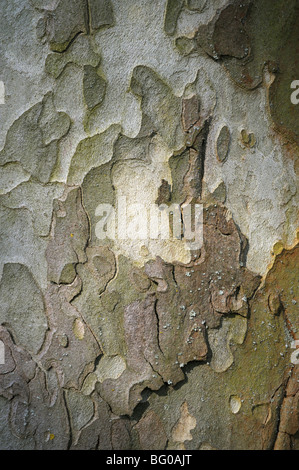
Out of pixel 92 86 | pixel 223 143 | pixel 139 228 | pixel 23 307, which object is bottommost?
pixel 23 307

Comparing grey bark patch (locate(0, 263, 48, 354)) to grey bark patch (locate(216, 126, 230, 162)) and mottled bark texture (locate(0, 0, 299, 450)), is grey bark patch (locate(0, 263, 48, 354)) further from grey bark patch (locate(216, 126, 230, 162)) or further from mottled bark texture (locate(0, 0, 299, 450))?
grey bark patch (locate(216, 126, 230, 162))

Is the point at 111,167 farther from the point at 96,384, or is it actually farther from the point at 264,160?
the point at 96,384

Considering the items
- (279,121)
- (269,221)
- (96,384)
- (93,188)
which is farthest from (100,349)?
(279,121)

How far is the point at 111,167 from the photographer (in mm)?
965

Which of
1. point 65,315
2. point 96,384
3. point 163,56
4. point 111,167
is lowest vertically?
point 96,384

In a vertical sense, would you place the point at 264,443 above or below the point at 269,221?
below

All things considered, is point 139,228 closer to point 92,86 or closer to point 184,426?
point 92,86

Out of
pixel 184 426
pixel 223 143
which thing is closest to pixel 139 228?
pixel 223 143

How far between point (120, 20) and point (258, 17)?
316mm

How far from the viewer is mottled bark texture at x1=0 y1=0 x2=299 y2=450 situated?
0.95 metres

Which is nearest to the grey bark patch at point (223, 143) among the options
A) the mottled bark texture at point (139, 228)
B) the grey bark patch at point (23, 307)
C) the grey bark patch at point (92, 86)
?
the mottled bark texture at point (139, 228)

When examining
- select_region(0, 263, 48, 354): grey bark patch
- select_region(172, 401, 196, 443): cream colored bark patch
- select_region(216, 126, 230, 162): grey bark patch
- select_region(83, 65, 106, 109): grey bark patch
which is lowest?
select_region(172, 401, 196, 443): cream colored bark patch

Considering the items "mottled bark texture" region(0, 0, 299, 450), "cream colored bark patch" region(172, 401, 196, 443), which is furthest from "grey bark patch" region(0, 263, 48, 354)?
"cream colored bark patch" region(172, 401, 196, 443)

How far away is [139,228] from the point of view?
3.20 ft
